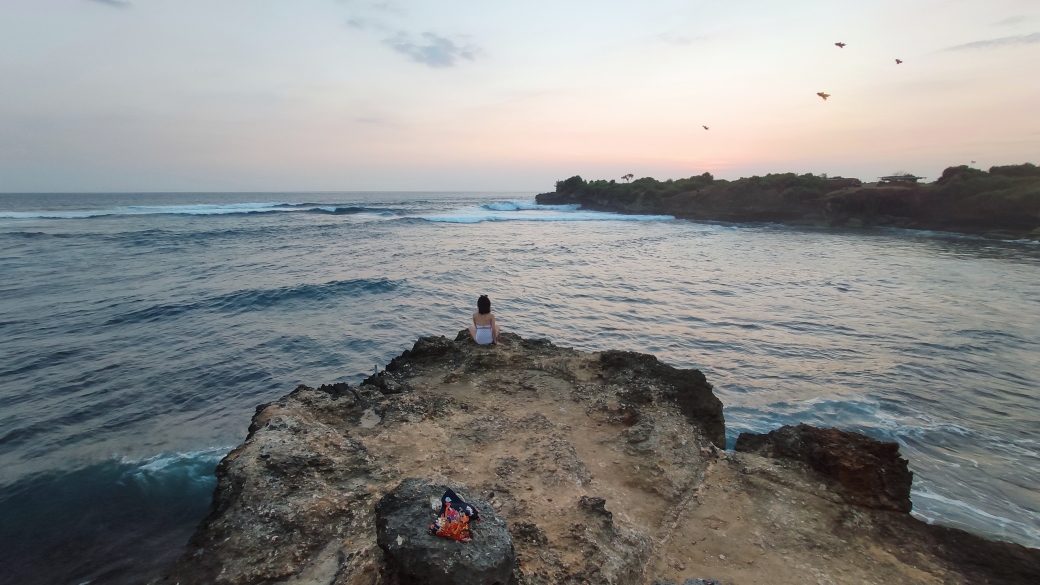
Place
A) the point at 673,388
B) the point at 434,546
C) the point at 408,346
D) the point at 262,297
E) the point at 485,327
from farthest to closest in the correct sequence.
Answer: the point at 262,297
the point at 408,346
the point at 485,327
the point at 673,388
the point at 434,546

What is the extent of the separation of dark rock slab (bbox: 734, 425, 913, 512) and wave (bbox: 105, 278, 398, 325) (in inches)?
511

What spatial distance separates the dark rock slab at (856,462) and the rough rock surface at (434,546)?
3.62 m

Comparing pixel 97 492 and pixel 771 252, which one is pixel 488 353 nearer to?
pixel 97 492

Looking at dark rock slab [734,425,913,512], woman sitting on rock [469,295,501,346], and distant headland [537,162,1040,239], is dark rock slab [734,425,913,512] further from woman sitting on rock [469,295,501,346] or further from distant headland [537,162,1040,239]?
distant headland [537,162,1040,239]

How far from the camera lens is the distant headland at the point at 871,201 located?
107 feet

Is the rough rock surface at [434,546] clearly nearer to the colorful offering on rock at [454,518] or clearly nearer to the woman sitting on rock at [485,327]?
the colorful offering on rock at [454,518]

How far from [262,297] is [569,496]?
13.1m

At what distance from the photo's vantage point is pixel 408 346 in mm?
10516

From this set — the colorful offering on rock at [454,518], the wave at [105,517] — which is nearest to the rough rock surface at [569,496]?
the colorful offering on rock at [454,518]

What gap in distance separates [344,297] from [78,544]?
10.3 m

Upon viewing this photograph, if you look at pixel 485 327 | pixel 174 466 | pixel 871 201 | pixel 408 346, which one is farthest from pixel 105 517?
pixel 871 201

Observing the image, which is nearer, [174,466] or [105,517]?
[105,517]

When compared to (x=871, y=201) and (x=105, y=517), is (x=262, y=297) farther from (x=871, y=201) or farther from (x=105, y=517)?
(x=871, y=201)

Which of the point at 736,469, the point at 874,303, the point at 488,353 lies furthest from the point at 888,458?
the point at 874,303
